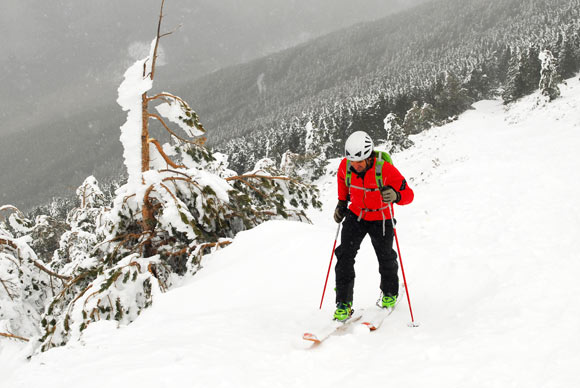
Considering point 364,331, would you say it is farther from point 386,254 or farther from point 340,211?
point 340,211

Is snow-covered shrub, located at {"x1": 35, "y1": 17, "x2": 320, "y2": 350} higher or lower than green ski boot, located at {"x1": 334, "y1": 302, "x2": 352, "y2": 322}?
higher

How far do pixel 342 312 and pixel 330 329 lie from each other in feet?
0.98

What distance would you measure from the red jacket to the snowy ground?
1369mm

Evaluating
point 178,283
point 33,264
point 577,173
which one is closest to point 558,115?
point 577,173

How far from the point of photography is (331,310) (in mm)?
4730

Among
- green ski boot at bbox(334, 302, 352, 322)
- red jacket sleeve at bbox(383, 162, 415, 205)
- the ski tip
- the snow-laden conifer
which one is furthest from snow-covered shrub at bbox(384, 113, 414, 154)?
the ski tip

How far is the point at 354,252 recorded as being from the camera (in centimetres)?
449

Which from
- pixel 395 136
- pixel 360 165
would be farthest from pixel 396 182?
pixel 395 136

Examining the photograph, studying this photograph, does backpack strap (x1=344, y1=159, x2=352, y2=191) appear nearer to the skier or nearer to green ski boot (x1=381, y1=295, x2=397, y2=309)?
the skier

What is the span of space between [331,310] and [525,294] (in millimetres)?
2346

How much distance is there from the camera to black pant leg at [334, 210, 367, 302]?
4.40 m

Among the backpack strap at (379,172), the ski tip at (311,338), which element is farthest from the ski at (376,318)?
the backpack strap at (379,172)

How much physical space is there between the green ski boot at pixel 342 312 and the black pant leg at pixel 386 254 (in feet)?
1.88

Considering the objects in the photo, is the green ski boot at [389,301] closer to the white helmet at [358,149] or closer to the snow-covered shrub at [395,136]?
the white helmet at [358,149]
